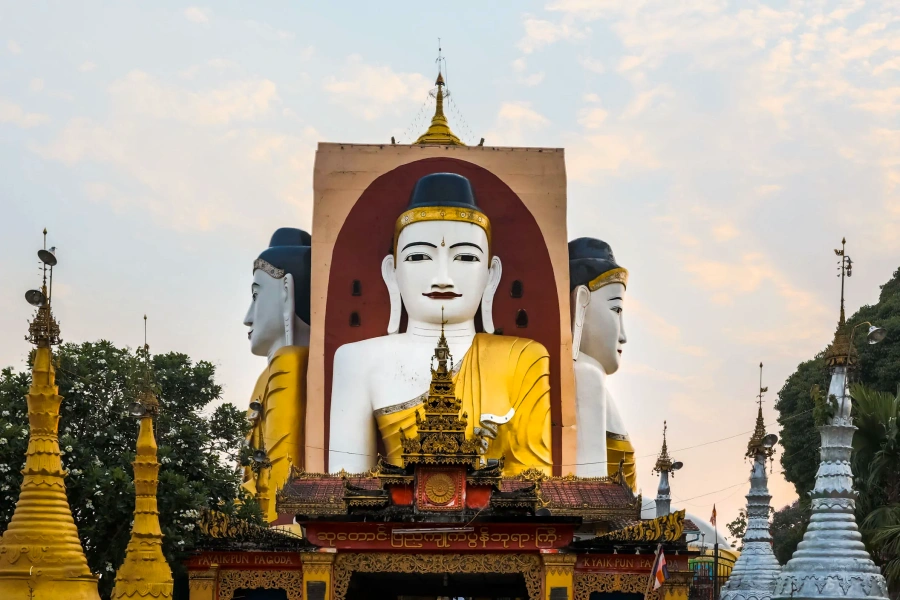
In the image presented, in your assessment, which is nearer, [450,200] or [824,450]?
[824,450]

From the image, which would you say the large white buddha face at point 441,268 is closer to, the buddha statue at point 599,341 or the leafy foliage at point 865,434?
the buddha statue at point 599,341

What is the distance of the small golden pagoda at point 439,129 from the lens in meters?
41.2

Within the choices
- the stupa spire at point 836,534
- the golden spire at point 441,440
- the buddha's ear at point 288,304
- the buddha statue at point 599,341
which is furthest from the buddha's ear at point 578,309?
the stupa spire at point 836,534

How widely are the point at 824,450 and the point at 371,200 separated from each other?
1720 centimetres

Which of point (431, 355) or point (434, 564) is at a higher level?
point (431, 355)

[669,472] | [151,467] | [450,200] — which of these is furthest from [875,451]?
[151,467]

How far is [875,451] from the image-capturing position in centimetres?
2989

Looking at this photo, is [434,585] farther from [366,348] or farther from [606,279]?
[606,279]

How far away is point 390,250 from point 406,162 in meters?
2.28

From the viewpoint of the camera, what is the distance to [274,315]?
3888cm

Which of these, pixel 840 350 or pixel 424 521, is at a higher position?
pixel 840 350

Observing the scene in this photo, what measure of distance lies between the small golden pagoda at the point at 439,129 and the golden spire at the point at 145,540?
18.6 metres

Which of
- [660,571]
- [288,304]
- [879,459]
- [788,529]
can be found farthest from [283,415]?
[788,529]

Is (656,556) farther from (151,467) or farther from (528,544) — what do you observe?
(151,467)
